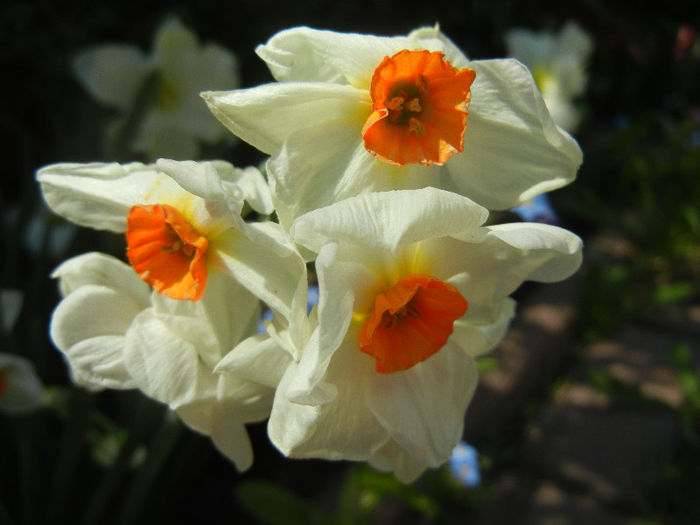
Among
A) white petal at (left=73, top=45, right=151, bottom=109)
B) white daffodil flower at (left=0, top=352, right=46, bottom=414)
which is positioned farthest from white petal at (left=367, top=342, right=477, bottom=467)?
white petal at (left=73, top=45, right=151, bottom=109)

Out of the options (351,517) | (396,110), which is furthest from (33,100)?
(396,110)

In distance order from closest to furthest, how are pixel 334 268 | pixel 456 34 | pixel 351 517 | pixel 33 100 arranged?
1. pixel 334 268
2. pixel 351 517
3. pixel 33 100
4. pixel 456 34

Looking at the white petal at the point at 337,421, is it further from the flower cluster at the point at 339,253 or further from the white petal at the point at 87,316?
the white petal at the point at 87,316

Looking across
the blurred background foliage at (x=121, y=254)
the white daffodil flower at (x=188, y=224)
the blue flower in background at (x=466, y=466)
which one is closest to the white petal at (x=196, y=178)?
the white daffodil flower at (x=188, y=224)

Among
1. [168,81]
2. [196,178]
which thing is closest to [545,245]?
[196,178]

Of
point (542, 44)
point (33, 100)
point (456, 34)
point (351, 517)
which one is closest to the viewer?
point (351, 517)

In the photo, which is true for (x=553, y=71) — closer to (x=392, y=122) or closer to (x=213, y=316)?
(x=392, y=122)

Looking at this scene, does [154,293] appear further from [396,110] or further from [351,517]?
[351,517]
